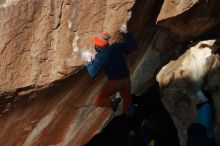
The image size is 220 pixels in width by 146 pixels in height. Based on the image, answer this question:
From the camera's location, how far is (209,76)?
7508 millimetres

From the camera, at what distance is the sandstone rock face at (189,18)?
7.03m

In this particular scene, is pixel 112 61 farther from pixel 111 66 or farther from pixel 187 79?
pixel 187 79

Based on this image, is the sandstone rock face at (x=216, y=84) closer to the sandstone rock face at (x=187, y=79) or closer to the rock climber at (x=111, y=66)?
the sandstone rock face at (x=187, y=79)

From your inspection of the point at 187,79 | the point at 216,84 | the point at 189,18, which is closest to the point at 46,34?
the point at 189,18

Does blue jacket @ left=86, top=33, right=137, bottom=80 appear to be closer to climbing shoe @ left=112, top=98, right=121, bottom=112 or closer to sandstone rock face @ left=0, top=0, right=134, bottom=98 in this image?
sandstone rock face @ left=0, top=0, right=134, bottom=98

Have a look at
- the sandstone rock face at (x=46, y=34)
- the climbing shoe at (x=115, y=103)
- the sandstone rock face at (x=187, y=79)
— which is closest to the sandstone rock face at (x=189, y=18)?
the sandstone rock face at (x=187, y=79)

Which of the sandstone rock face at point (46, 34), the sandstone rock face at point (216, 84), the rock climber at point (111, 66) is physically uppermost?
the sandstone rock face at point (46, 34)

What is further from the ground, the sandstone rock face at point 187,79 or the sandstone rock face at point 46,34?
the sandstone rock face at point 46,34

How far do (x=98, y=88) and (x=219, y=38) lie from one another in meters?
2.20

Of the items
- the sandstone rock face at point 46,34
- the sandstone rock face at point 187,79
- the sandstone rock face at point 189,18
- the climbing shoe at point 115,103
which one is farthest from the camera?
the sandstone rock face at point 187,79

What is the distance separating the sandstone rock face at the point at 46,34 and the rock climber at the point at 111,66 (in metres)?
0.18

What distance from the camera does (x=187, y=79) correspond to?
25.1 ft

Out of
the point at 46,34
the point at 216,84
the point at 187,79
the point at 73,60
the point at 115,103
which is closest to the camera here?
the point at 46,34

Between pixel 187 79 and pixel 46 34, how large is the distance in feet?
8.16
